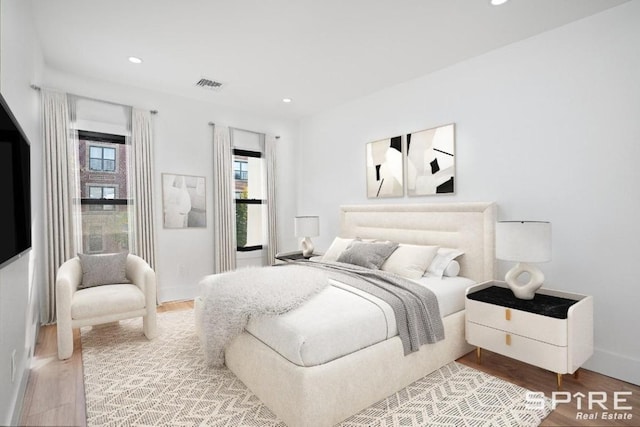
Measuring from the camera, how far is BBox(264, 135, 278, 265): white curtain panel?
5312 millimetres

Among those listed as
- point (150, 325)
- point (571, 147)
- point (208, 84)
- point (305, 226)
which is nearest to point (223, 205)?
point (305, 226)

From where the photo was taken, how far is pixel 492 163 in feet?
10.5

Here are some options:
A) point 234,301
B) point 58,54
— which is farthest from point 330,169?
point 58,54

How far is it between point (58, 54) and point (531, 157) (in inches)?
182

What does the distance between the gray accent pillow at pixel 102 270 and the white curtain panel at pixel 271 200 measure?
7.34 feet

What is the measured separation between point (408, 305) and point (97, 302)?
262cm

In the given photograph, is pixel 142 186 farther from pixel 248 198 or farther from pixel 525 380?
pixel 525 380

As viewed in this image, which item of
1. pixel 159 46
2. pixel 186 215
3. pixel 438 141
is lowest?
pixel 186 215

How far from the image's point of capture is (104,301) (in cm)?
289

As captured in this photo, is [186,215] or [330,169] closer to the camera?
[186,215]

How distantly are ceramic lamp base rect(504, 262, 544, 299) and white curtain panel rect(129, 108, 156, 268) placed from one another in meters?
3.99

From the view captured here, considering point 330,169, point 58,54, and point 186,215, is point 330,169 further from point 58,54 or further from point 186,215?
point 58,54

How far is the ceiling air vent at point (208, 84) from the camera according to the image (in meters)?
3.91

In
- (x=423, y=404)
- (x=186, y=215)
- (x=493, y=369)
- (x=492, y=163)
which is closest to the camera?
Answer: (x=423, y=404)
